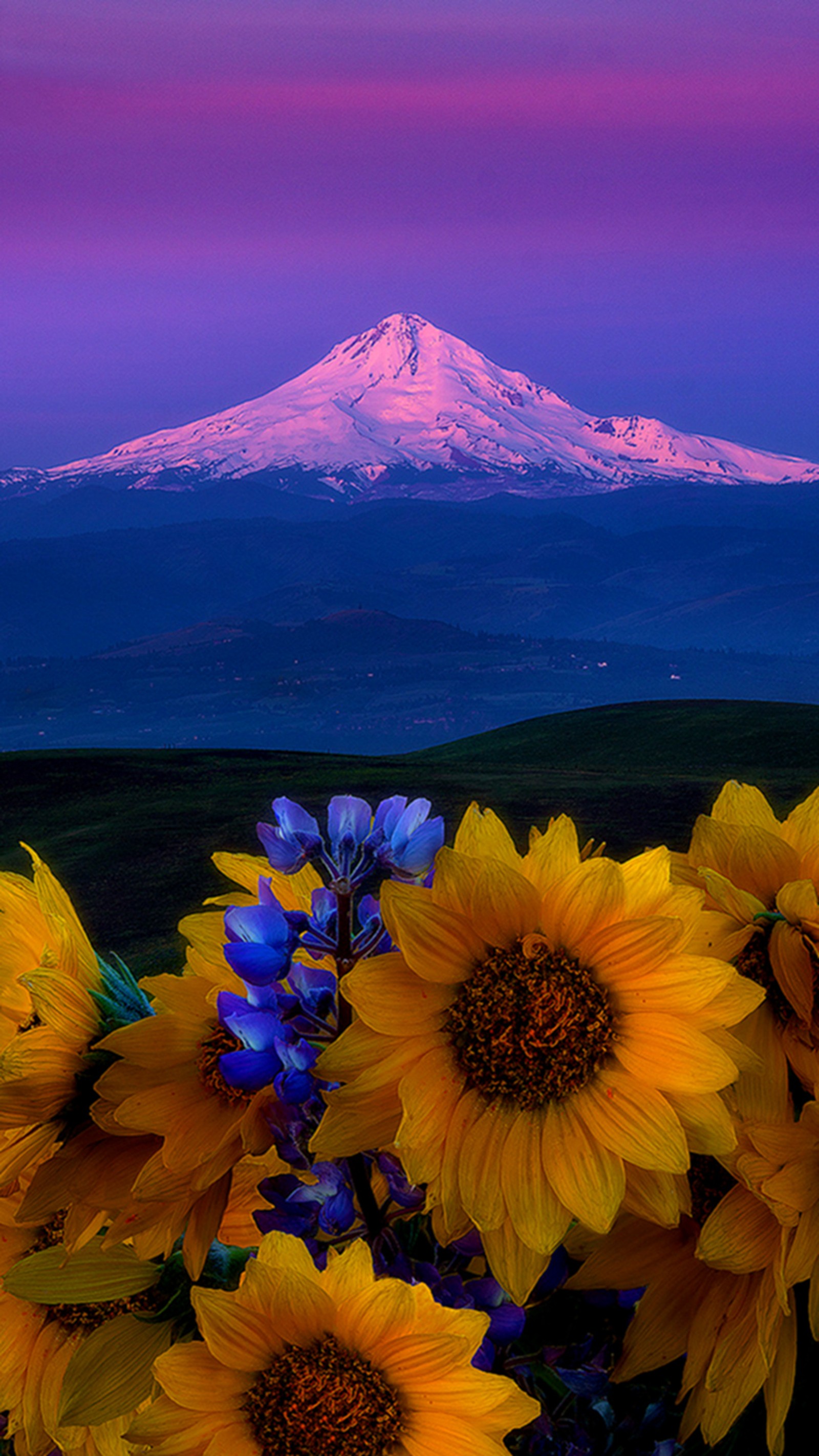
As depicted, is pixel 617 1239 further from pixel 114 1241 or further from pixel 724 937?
pixel 114 1241

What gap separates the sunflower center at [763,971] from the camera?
4.07 ft

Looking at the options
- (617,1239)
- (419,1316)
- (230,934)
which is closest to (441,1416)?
(419,1316)

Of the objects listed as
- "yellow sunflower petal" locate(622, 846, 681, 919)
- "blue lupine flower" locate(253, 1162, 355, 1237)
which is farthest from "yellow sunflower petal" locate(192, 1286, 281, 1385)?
"yellow sunflower petal" locate(622, 846, 681, 919)

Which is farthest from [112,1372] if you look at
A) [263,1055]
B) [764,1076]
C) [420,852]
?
[764,1076]

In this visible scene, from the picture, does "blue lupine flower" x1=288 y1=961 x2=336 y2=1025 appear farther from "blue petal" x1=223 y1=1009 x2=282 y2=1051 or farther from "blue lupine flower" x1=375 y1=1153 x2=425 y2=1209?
"blue lupine flower" x1=375 y1=1153 x2=425 y2=1209

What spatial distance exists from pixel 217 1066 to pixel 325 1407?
340 mm

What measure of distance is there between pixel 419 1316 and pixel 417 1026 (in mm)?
263

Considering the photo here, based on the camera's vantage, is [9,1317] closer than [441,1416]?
No

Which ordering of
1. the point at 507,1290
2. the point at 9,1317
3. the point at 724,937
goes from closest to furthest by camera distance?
the point at 507,1290 < the point at 724,937 < the point at 9,1317

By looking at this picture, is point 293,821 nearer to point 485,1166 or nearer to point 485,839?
point 485,839

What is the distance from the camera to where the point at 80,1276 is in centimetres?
124

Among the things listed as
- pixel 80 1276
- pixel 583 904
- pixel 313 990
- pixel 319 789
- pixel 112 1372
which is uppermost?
pixel 583 904

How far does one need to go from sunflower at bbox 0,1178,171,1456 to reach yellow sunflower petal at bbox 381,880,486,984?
50 cm

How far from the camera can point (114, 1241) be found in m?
A: 1.21
